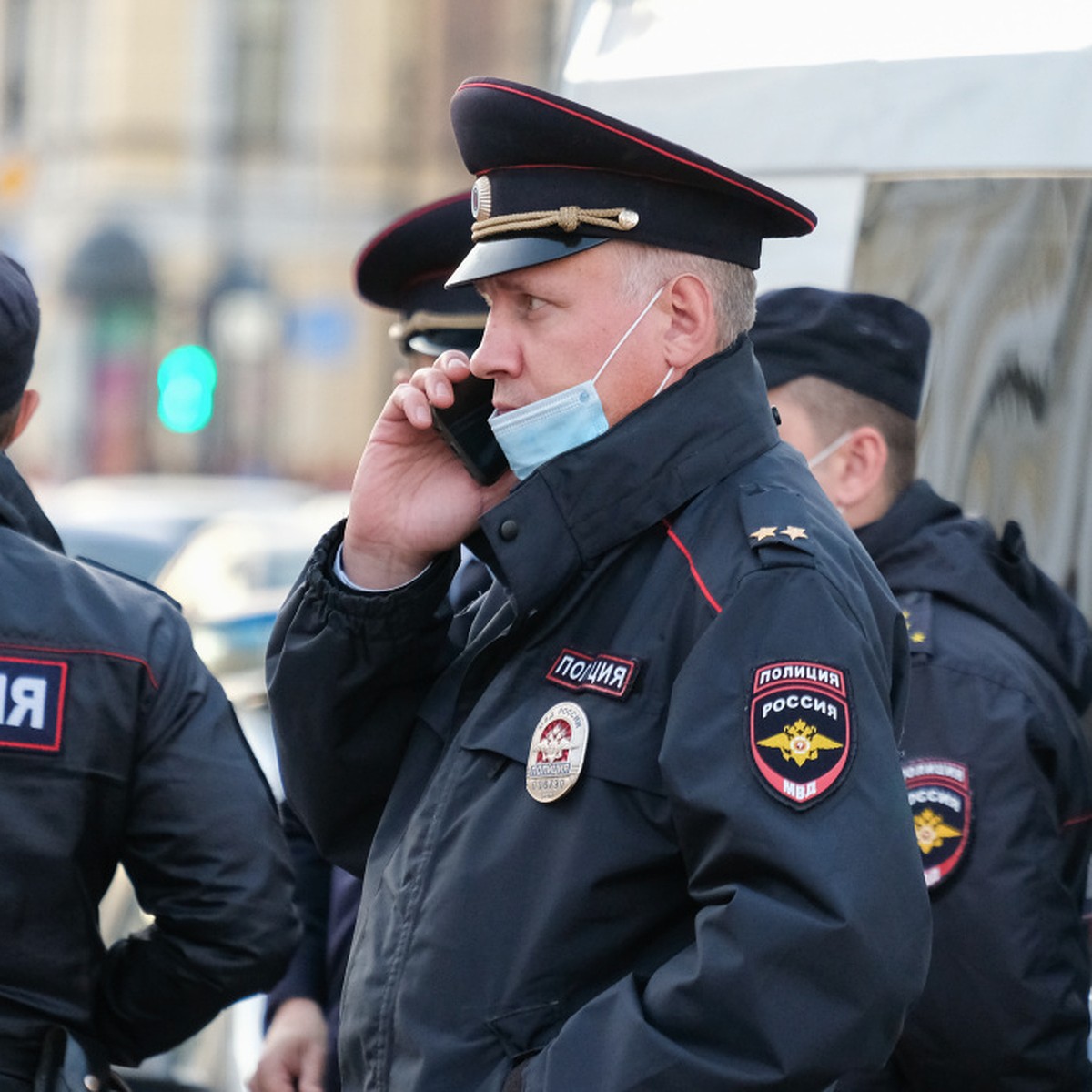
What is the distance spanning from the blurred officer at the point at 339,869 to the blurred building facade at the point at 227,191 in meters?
28.0

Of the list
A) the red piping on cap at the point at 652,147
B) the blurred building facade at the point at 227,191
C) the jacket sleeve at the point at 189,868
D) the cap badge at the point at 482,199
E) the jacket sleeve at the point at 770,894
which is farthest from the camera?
the blurred building facade at the point at 227,191

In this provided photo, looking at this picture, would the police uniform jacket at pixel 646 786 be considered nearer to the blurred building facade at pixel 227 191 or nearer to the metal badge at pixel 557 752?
the metal badge at pixel 557 752

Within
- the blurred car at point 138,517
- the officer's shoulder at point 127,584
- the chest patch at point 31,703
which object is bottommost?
the blurred car at point 138,517

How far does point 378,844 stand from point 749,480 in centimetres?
64

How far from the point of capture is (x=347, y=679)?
2504 mm

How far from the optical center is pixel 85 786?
2.69 m

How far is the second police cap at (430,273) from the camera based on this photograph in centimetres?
379

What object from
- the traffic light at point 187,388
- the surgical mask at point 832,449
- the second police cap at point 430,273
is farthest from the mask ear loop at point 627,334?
the traffic light at point 187,388

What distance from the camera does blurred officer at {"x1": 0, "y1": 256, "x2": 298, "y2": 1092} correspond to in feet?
8.68

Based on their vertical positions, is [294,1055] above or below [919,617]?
below

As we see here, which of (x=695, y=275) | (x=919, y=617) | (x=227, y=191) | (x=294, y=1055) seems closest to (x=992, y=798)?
(x=919, y=617)

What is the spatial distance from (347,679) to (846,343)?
1.34 m

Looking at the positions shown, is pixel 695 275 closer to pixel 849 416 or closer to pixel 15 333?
pixel 15 333

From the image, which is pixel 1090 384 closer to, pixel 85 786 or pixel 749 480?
pixel 749 480
